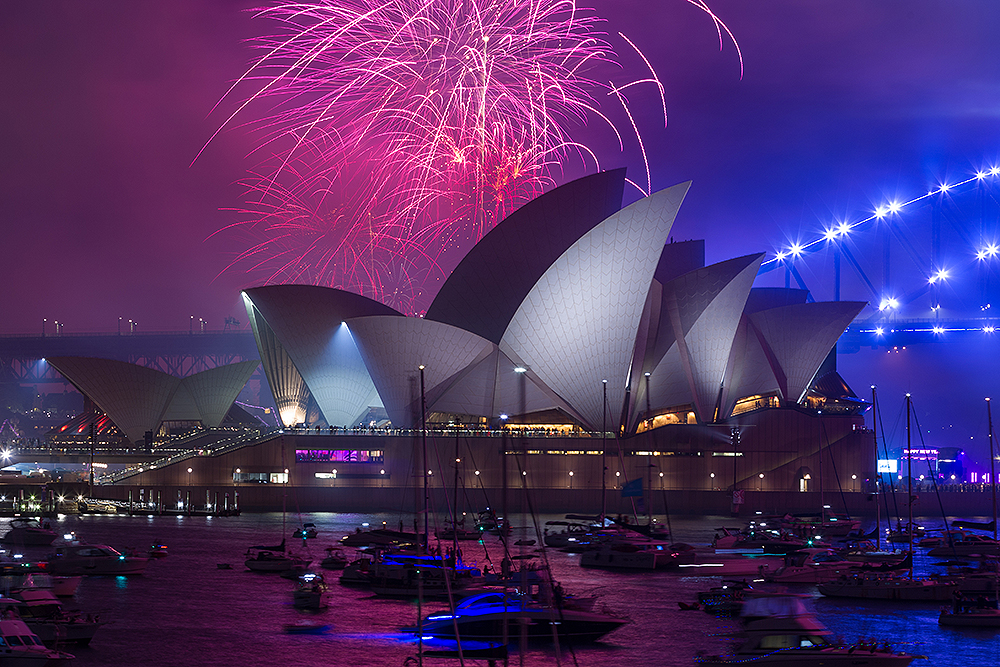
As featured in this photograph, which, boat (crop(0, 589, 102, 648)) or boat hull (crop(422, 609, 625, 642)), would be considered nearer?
boat (crop(0, 589, 102, 648))

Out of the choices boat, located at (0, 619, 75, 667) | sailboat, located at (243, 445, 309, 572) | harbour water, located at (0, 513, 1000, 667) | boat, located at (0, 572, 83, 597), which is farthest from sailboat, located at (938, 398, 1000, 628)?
boat, located at (0, 572, 83, 597)

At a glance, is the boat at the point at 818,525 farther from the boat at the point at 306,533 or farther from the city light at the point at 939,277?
the city light at the point at 939,277

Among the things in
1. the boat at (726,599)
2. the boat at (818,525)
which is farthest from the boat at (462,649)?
the boat at (818,525)

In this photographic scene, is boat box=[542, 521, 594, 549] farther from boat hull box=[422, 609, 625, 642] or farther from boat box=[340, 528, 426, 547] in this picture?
boat hull box=[422, 609, 625, 642]

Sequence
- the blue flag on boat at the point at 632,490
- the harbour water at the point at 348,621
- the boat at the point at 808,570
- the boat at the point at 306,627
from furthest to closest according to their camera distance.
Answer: the blue flag on boat at the point at 632,490, the boat at the point at 808,570, the boat at the point at 306,627, the harbour water at the point at 348,621

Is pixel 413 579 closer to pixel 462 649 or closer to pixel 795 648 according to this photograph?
pixel 462 649

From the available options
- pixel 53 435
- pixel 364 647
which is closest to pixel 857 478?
pixel 364 647

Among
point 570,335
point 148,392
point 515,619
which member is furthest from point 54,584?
point 148,392
